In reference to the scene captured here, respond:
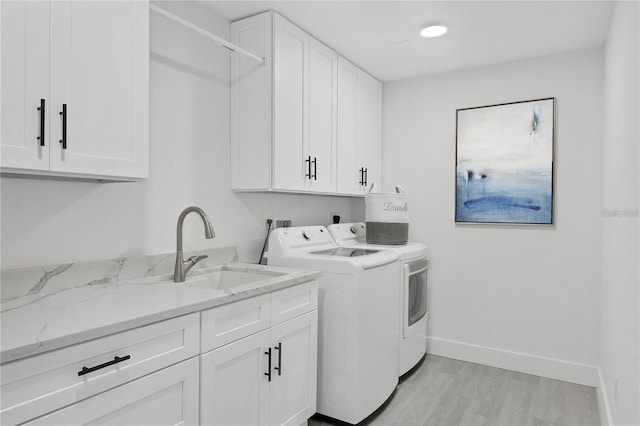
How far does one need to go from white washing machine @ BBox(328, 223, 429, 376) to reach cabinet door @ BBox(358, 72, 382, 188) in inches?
21.4

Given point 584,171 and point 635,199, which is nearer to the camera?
point 635,199

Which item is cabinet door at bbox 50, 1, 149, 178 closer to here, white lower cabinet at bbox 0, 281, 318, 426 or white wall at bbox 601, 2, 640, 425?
white lower cabinet at bbox 0, 281, 318, 426

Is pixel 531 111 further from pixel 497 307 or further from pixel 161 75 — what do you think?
pixel 161 75

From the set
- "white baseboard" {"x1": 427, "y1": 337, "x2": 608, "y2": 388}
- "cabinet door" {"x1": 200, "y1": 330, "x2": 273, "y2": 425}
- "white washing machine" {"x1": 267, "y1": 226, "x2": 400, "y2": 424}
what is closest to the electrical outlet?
"white washing machine" {"x1": 267, "y1": 226, "x2": 400, "y2": 424}

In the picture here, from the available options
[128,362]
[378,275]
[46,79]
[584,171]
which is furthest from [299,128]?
[584,171]

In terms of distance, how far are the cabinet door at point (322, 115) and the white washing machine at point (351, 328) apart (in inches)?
22.8

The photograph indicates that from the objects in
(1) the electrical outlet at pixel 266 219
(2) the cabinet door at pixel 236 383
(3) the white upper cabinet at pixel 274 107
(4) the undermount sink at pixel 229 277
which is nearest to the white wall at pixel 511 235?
(3) the white upper cabinet at pixel 274 107

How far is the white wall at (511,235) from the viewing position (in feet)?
9.46

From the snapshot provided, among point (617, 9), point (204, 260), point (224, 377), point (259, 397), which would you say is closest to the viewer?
point (224, 377)

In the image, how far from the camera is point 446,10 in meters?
2.33

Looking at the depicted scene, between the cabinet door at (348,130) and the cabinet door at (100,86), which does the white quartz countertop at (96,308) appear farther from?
the cabinet door at (348,130)

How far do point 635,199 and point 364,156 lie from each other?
210 centimetres

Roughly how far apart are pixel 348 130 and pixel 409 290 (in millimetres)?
1284

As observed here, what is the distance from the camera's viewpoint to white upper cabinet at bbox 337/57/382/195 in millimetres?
3045
